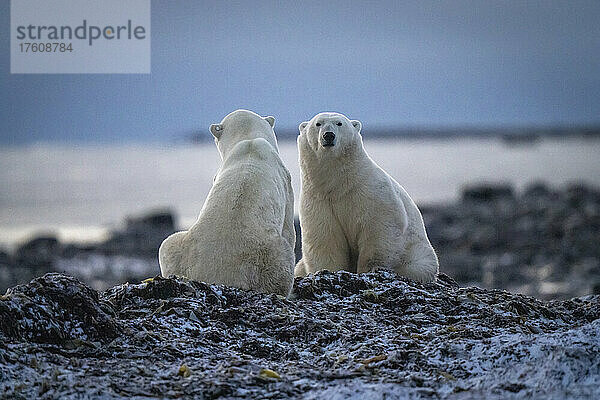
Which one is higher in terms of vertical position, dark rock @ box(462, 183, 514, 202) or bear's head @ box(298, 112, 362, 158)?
bear's head @ box(298, 112, 362, 158)

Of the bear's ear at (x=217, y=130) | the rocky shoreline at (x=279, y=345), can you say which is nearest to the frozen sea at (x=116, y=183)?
the bear's ear at (x=217, y=130)

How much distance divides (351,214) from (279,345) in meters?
4.00

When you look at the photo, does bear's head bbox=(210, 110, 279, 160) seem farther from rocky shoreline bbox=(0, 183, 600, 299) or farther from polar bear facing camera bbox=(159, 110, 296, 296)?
rocky shoreline bbox=(0, 183, 600, 299)

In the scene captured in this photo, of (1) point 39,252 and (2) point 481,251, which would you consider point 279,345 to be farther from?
(2) point 481,251

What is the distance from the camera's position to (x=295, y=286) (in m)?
7.93

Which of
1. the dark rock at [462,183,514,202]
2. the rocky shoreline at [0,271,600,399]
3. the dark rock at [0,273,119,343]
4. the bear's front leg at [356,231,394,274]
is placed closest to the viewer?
the rocky shoreline at [0,271,600,399]

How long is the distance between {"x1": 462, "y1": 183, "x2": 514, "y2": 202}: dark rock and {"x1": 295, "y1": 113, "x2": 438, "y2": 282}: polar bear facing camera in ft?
81.2

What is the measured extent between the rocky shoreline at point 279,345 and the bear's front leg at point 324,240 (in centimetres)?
248

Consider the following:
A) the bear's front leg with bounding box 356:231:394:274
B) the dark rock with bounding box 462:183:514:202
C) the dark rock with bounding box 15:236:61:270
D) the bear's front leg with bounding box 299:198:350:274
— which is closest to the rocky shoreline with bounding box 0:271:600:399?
the bear's front leg with bounding box 356:231:394:274

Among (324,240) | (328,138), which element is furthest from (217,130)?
(324,240)

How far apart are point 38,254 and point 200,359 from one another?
17.4m

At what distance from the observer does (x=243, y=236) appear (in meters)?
7.59

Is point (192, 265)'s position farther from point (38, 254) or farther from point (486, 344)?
point (38, 254)

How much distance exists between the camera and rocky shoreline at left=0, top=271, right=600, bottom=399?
15.5 feet
